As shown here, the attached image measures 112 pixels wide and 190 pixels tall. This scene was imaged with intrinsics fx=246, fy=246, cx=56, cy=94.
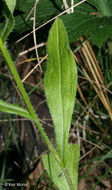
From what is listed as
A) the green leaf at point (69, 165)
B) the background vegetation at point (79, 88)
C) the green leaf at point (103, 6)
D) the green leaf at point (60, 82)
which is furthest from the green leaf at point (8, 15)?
the green leaf at point (103, 6)

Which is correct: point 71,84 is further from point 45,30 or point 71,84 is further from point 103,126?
point 103,126

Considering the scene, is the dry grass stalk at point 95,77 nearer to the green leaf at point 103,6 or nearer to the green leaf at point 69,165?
the green leaf at point 103,6

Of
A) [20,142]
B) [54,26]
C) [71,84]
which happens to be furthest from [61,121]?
[20,142]

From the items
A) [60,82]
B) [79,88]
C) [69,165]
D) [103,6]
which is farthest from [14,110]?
[79,88]

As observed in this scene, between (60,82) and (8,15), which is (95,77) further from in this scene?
(8,15)

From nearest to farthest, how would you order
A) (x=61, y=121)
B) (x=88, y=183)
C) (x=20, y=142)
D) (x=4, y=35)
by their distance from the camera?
(x=4, y=35) → (x=61, y=121) → (x=88, y=183) → (x=20, y=142)

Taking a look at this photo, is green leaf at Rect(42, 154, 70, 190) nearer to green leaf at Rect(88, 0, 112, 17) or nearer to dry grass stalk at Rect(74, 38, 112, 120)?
Answer: dry grass stalk at Rect(74, 38, 112, 120)

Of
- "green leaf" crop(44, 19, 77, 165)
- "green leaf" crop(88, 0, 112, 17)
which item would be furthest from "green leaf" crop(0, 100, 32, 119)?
"green leaf" crop(88, 0, 112, 17)

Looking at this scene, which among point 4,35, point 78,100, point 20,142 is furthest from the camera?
point 20,142
